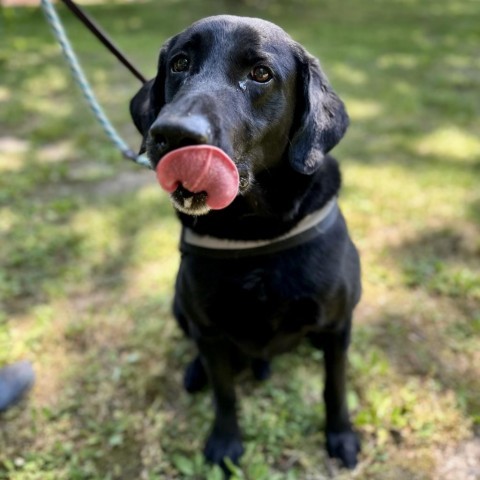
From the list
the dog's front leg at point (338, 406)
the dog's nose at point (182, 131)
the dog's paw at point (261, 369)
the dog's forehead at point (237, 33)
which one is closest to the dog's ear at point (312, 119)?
the dog's forehead at point (237, 33)

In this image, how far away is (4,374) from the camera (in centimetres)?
246

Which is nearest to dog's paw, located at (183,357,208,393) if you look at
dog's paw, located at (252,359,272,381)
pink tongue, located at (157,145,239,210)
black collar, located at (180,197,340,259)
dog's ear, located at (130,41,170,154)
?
dog's paw, located at (252,359,272,381)

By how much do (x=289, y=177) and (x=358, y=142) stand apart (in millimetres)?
3065

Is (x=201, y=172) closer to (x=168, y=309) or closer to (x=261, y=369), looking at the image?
(x=261, y=369)

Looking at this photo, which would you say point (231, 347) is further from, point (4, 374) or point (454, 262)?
point (454, 262)

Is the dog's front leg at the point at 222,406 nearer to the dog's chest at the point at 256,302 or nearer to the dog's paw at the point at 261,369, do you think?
the dog's chest at the point at 256,302

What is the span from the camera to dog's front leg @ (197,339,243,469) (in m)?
2.08

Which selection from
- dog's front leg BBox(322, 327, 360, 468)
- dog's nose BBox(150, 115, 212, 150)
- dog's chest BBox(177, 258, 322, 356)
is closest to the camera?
dog's nose BBox(150, 115, 212, 150)

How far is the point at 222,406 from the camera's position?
218 centimetres

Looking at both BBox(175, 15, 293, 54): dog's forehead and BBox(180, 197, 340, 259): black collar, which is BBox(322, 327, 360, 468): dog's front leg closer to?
BBox(180, 197, 340, 259): black collar

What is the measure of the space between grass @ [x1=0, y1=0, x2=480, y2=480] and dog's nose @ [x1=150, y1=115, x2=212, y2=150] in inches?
53.8

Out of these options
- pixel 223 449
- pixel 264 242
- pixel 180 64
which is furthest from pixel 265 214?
pixel 223 449

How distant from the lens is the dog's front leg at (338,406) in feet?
6.75

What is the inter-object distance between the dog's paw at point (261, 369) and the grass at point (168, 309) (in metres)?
0.04
